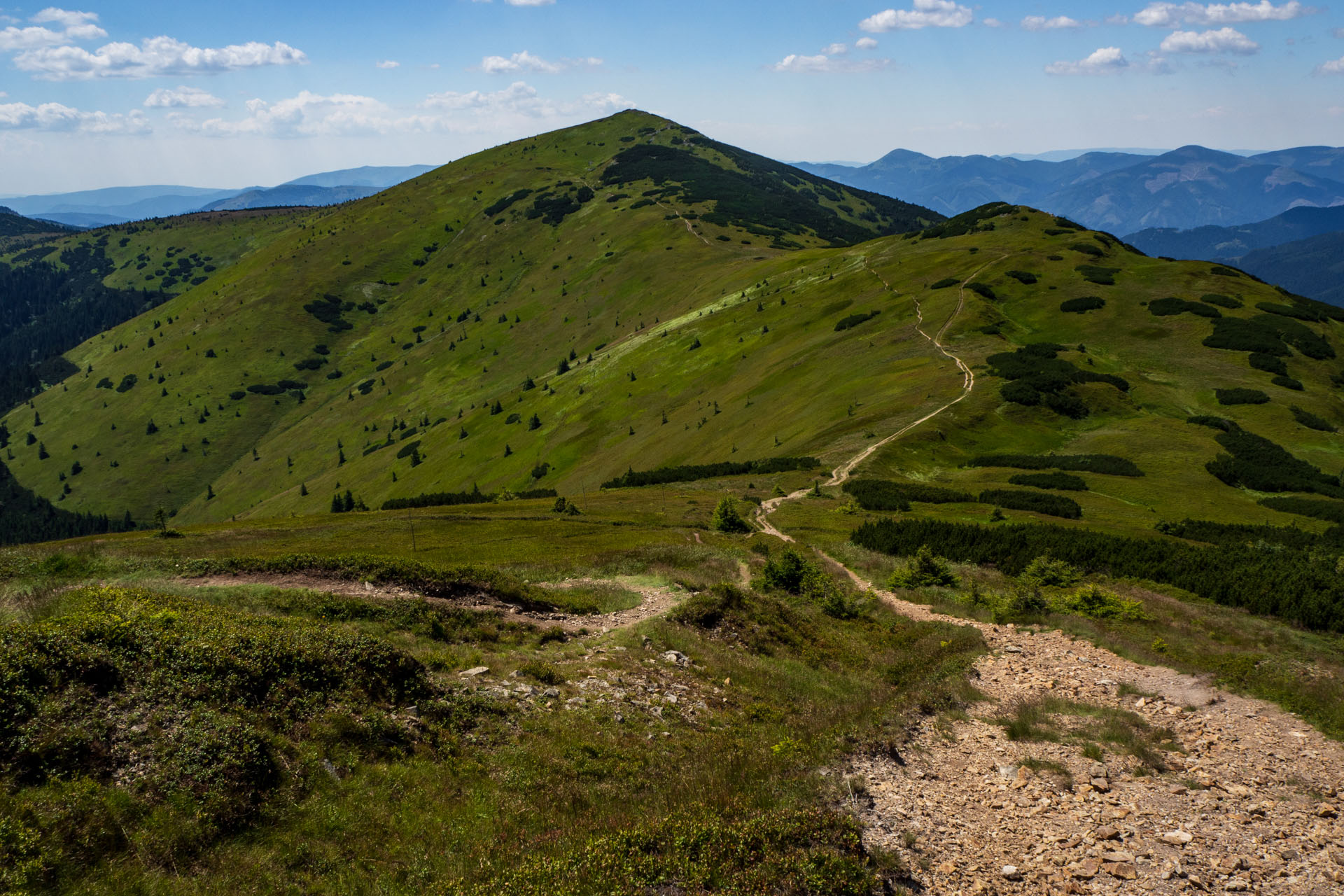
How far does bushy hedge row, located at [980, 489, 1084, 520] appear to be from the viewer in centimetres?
5503

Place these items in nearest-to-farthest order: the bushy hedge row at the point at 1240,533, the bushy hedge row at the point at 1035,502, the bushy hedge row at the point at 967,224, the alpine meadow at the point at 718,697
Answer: the alpine meadow at the point at 718,697 < the bushy hedge row at the point at 1240,533 < the bushy hedge row at the point at 1035,502 < the bushy hedge row at the point at 967,224

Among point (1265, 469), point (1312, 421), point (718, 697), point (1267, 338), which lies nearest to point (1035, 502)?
point (1265, 469)

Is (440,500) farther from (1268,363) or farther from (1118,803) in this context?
(1268,363)

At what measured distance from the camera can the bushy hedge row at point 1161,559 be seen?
105ft

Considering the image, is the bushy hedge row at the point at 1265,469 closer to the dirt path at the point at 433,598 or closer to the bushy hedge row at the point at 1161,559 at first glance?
the bushy hedge row at the point at 1161,559

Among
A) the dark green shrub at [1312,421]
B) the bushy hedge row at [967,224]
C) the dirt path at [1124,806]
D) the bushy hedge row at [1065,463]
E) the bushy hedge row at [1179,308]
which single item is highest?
the bushy hedge row at [967,224]

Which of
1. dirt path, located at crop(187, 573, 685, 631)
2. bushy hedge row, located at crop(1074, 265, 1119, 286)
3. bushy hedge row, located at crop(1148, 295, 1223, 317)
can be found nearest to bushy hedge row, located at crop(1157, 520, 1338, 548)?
dirt path, located at crop(187, 573, 685, 631)

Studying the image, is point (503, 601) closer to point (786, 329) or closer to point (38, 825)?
point (38, 825)

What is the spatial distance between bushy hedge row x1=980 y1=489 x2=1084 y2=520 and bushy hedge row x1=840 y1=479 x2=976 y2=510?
1.92 meters

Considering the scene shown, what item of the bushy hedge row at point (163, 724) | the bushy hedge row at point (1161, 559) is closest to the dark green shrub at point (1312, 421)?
the bushy hedge row at point (1161, 559)

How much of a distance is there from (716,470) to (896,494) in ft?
99.5

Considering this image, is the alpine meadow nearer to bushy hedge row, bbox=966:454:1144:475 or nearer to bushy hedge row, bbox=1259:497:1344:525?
bushy hedge row, bbox=1259:497:1344:525

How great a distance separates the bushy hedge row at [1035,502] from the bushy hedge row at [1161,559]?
4954mm

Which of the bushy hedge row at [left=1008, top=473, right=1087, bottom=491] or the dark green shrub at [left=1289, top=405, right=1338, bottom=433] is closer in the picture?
the bushy hedge row at [left=1008, top=473, right=1087, bottom=491]
